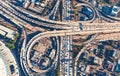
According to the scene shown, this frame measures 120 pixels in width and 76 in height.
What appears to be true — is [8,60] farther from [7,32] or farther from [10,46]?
[7,32]

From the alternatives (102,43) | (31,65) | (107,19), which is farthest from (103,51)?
(31,65)

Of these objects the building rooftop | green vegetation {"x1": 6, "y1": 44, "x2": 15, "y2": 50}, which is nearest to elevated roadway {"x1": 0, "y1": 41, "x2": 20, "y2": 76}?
green vegetation {"x1": 6, "y1": 44, "x2": 15, "y2": 50}

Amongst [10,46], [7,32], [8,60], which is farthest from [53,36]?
[8,60]

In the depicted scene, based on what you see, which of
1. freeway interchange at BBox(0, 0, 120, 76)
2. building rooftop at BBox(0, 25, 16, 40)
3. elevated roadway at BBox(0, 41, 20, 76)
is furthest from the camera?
building rooftop at BBox(0, 25, 16, 40)

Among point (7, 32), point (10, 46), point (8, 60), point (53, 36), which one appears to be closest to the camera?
point (8, 60)

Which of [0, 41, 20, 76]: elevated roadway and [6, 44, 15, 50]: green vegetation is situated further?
[6, 44, 15, 50]: green vegetation

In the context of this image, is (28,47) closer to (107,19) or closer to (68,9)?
(68,9)

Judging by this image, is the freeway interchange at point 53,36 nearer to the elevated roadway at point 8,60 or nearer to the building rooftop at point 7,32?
the elevated roadway at point 8,60

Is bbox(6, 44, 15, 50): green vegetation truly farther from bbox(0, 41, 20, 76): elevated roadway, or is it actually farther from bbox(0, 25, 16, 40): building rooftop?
bbox(0, 25, 16, 40): building rooftop
